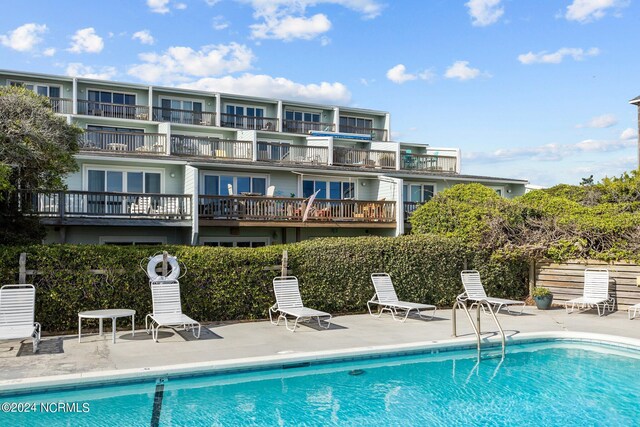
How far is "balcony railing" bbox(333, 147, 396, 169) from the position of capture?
29969 mm

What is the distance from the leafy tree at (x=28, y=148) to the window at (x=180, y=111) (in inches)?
828

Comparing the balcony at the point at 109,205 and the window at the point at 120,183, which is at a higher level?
the window at the point at 120,183

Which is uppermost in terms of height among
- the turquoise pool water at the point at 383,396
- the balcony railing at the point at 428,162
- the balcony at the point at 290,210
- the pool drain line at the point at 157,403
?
the balcony railing at the point at 428,162

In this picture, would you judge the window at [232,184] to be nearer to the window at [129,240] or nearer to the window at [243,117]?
the window at [129,240]

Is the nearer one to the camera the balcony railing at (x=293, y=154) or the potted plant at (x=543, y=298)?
the potted plant at (x=543, y=298)

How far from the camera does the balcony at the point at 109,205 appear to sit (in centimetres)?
1811

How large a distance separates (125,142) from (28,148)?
47.2 feet

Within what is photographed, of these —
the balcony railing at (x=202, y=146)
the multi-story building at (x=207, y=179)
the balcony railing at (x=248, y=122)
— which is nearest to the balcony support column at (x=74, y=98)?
the multi-story building at (x=207, y=179)

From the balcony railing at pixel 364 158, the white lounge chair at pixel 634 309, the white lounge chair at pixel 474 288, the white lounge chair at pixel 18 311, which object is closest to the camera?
the white lounge chair at pixel 18 311

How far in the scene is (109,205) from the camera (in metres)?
18.9

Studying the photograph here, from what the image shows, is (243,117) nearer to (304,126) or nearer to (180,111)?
(180,111)

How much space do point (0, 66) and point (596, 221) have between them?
31.7m

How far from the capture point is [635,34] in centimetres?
1617

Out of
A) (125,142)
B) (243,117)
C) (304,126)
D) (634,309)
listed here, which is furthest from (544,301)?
(304,126)
